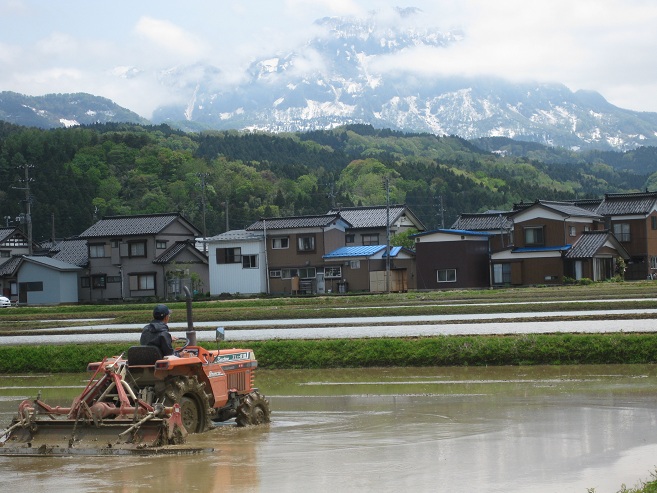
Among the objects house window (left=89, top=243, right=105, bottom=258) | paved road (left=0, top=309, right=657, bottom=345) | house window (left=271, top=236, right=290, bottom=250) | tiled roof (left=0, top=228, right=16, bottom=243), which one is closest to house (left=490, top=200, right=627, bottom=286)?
house window (left=271, top=236, right=290, bottom=250)

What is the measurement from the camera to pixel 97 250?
67250mm

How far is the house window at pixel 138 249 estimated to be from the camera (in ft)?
215

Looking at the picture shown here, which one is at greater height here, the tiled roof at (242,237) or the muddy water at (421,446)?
the tiled roof at (242,237)

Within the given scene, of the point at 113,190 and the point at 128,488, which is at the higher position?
the point at 113,190

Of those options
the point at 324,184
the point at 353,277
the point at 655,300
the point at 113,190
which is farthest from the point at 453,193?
the point at 655,300

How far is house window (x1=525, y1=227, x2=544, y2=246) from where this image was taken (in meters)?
58.0

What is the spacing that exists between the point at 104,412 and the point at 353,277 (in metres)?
50.2

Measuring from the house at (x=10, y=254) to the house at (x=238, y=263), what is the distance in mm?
15911

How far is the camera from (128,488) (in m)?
9.88

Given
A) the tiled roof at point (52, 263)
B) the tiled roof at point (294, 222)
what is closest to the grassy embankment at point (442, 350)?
the tiled roof at point (294, 222)

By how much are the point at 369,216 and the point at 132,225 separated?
1743 cm

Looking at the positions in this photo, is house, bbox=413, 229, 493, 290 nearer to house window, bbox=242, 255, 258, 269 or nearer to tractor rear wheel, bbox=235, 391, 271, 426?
house window, bbox=242, 255, 258, 269

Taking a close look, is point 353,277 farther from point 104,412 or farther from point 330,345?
point 104,412

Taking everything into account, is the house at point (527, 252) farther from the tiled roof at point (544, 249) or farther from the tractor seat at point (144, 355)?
the tractor seat at point (144, 355)
